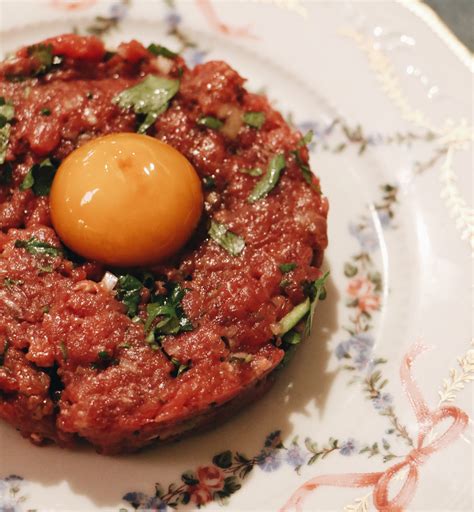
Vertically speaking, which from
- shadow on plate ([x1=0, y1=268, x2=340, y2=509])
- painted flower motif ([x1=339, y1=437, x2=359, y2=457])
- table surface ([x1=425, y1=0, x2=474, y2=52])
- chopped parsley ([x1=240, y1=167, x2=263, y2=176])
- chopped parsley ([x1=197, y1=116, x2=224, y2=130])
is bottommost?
shadow on plate ([x1=0, y1=268, x2=340, y2=509])

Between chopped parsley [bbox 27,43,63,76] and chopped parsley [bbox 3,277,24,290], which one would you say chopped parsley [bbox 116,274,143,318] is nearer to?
chopped parsley [bbox 3,277,24,290]

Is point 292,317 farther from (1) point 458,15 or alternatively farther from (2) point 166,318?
(1) point 458,15

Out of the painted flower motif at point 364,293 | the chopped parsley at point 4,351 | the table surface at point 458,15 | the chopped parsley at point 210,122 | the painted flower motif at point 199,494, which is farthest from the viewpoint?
the table surface at point 458,15

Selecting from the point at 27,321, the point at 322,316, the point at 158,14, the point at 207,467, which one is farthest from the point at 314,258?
the point at 158,14

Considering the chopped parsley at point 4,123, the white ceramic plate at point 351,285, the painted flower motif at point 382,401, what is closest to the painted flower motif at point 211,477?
the white ceramic plate at point 351,285

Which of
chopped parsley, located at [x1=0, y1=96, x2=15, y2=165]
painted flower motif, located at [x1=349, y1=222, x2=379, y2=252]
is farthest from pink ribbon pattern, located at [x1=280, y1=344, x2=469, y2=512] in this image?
chopped parsley, located at [x1=0, y1=96, x2=15, y2=165]

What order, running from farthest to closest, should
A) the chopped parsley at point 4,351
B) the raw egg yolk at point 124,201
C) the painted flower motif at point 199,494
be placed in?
the painted flower motif at point 199,494
the raw egg yolk at point 124,201
the chopped parsley at point 4,351

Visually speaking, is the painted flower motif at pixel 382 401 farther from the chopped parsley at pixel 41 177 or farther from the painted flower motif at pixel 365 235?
the chopped parsley at pixel 41 177
